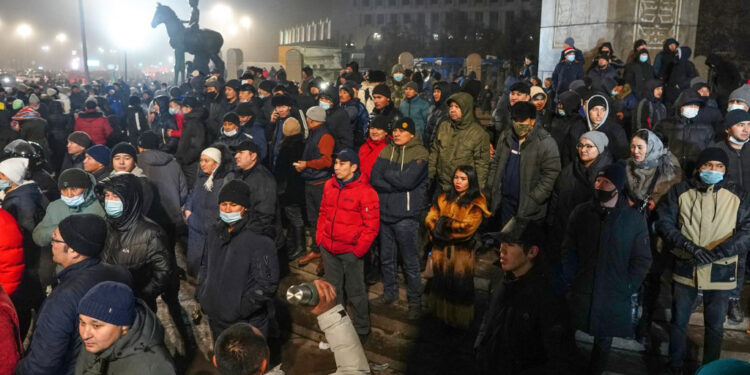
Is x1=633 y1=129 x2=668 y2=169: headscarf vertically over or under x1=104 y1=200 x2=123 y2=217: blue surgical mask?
over

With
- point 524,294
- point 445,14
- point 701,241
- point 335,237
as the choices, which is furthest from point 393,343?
point 445,14

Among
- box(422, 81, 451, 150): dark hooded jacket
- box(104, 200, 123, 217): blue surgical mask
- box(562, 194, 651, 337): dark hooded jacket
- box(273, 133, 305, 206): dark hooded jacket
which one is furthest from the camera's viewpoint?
box(422, 81, 451, 150): dark hooded jacket

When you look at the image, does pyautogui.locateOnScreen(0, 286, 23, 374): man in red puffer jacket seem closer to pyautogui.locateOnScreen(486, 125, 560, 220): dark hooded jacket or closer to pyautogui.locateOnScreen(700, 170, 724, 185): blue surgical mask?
pyautogui.locateOnScreen(486, 125, 560, 220): dark hooded jacket

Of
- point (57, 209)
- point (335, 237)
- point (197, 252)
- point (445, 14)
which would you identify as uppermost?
point (445, 14)

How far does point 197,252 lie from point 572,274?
4.05 m

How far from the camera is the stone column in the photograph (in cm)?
1299

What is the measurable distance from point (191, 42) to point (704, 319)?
739 inches

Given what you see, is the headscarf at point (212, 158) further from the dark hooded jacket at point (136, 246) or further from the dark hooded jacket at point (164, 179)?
the dark hooded jacket at point (136, 246)

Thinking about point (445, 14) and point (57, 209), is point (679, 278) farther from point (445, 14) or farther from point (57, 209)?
point (445, 14)

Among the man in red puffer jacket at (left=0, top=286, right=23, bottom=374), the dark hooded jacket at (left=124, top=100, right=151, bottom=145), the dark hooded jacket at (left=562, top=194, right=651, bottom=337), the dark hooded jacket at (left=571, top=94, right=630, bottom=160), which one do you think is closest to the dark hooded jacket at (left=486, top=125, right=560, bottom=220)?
the dark hooded jacket at (left=571, top=94, right=630, bottom=160)

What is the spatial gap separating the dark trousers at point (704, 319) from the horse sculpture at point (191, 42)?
1791 centimetres

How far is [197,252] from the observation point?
22.7 ft

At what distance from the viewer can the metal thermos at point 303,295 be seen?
306 cm

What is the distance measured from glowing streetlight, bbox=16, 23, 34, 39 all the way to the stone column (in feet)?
268
